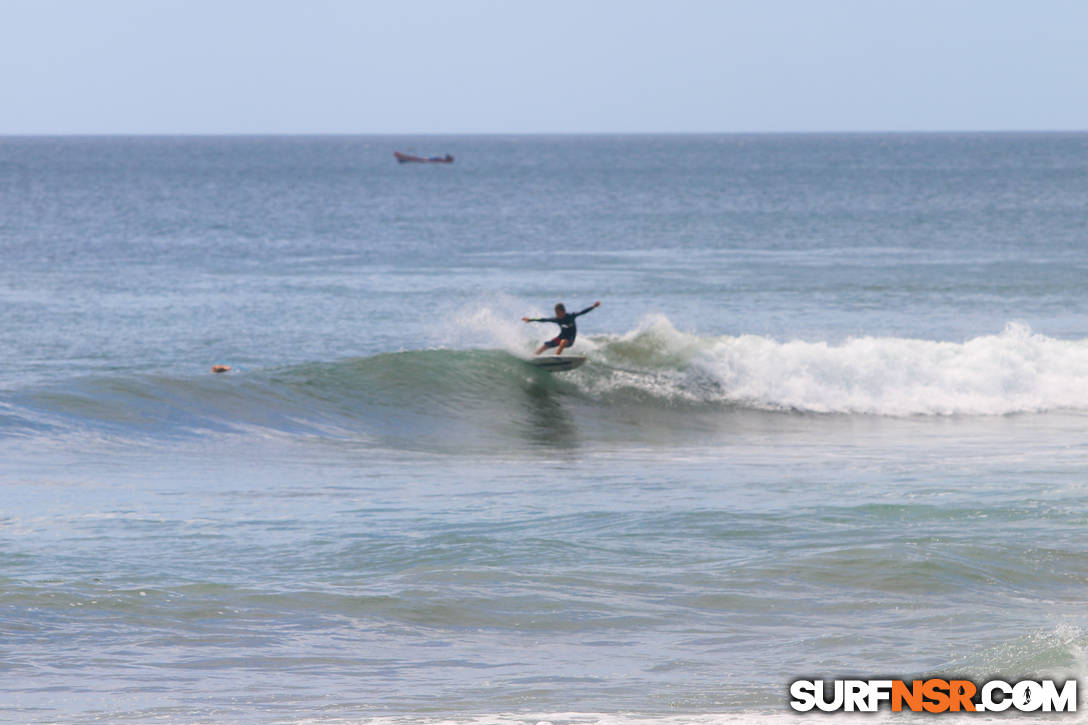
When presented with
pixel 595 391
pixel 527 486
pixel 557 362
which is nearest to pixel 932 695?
pixel 527 486

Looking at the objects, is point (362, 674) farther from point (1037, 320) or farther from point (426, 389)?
point (1037, 320)

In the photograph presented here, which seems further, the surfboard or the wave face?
the surfboard

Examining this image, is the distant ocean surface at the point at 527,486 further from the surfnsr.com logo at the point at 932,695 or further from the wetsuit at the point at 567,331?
the wetsuit at the point at 567,331

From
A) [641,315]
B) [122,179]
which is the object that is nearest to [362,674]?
[641,315]

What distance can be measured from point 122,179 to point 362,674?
127645 millimetres

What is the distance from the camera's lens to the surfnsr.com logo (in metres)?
8.33

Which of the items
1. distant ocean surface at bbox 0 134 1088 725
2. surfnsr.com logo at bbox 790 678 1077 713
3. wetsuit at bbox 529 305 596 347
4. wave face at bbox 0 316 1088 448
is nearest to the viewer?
surfnsr.com logo at bbox 790 678 1077 713

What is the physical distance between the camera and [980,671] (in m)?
9.26

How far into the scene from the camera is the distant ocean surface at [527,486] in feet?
31.4

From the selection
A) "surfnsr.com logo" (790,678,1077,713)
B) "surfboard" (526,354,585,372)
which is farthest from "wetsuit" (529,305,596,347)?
"surfnsr.com logo" (790,678,1077,713)

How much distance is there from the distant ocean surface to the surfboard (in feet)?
0.92

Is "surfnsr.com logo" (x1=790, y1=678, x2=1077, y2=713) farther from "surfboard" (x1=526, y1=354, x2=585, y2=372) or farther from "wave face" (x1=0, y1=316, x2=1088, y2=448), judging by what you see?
"surfboard" (x1=526, y1=354, x2=585, y2=372)

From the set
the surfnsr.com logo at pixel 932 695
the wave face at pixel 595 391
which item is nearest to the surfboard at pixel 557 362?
the wave face at pixel 595 391

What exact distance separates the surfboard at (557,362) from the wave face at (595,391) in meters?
0.20
